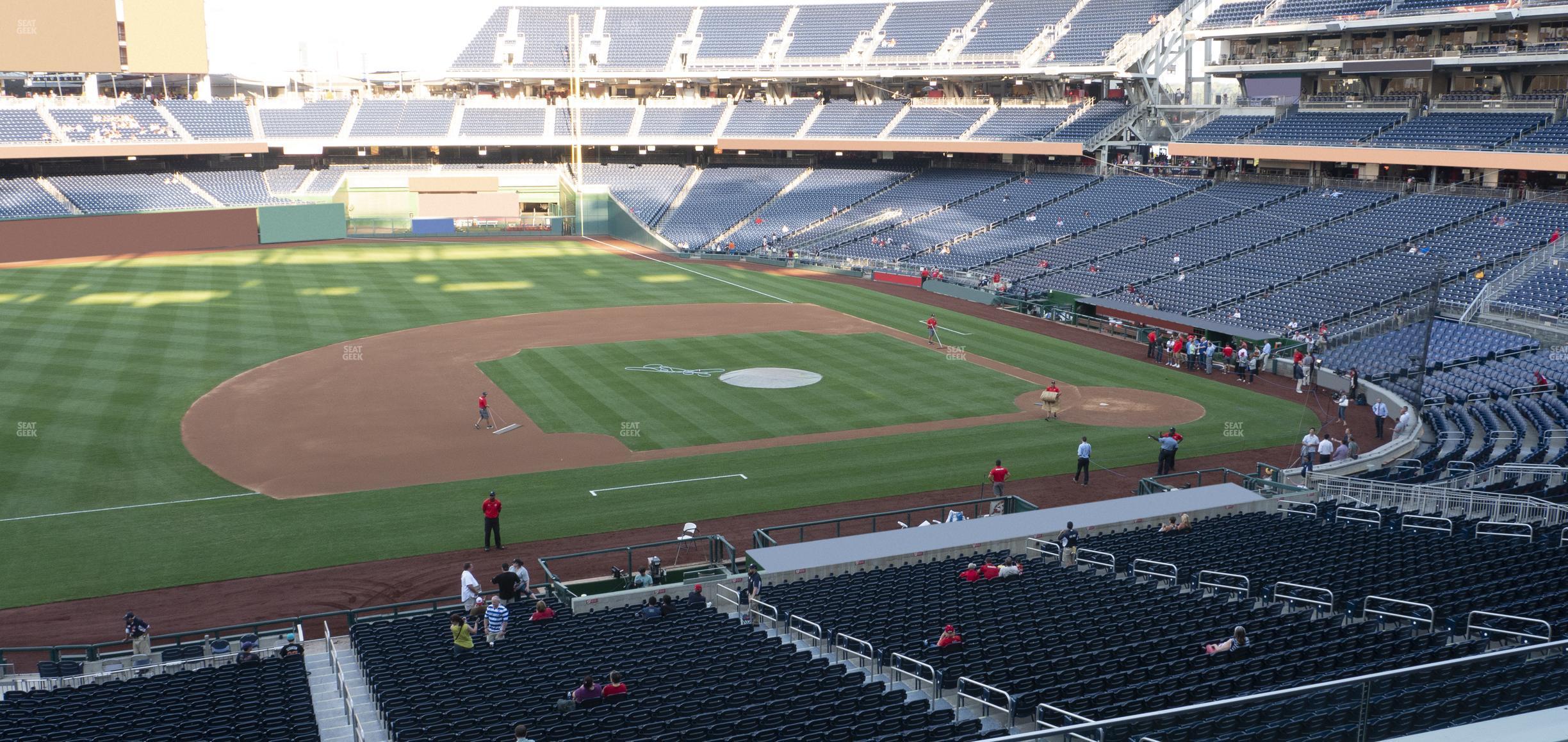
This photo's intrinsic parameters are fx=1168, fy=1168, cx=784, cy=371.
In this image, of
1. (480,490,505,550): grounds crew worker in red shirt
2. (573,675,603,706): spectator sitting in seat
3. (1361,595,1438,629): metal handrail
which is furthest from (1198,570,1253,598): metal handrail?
(480,490,505,550): grounds crew worker in red shirt

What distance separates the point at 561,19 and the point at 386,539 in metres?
71.5

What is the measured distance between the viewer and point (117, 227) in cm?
6462

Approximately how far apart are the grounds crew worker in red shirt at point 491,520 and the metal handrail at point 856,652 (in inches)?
363

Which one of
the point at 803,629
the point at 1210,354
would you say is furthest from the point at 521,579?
the point at 1210,354

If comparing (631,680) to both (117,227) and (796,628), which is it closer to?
(796,628)

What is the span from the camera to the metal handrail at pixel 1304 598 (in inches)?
607

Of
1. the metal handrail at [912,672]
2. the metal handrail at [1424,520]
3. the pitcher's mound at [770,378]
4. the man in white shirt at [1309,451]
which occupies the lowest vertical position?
the man in white shirt at [1309,451]

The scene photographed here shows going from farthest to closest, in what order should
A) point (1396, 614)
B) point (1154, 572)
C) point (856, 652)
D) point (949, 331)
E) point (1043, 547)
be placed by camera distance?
point (949, 331) < point (1043, 547) < point (1154, 572) < point (856, 652) < point (1396, 614)

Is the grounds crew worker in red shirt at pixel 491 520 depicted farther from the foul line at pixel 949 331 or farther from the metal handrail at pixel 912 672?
the foul line at pixel 949 331

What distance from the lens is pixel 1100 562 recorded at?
20.0 metres

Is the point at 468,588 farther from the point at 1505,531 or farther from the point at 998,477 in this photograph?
the point at 1505,531

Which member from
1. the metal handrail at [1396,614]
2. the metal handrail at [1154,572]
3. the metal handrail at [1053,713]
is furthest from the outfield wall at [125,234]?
the metal handrail at [1396,614]

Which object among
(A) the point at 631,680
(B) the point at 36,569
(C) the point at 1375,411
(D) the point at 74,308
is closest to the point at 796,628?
(A) the point at 631,680

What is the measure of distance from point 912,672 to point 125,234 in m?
64.4
